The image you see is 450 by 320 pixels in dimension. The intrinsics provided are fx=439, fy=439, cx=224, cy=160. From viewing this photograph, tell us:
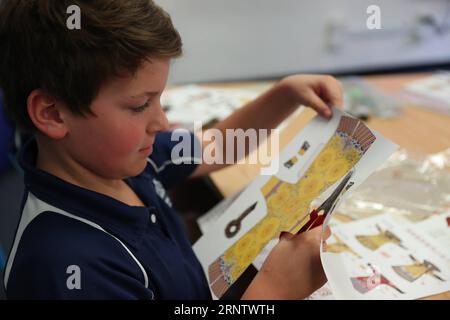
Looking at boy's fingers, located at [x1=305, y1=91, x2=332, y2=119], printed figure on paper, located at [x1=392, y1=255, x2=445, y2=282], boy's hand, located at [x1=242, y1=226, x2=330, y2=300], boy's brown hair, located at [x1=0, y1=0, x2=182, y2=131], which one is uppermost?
boy's brown hair, located at [x1=0, y1=0, x2=182, y2=131]

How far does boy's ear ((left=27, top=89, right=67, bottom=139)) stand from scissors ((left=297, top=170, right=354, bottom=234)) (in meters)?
0.34

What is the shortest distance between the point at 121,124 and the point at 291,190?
0.96 feet

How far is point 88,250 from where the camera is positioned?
563 millimetres

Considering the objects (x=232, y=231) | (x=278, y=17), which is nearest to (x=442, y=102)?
(x=232, y=231)

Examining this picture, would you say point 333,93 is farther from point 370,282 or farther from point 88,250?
point 88,250

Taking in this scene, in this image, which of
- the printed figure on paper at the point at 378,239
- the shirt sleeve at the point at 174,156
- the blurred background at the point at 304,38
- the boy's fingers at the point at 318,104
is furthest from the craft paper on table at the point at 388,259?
the blurred background at the point at 304,38

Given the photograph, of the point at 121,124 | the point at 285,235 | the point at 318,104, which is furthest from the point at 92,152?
the point at 318,104

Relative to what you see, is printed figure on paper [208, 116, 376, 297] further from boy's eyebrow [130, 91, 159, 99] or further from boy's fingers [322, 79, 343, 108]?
boy's eyebrow [130, 91, 159, 99]

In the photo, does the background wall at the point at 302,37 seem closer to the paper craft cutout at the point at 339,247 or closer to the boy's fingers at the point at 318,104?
the boy's fingers at the point at 318,104

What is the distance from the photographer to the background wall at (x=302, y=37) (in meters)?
2.17

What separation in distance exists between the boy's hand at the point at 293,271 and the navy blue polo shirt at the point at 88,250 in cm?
14

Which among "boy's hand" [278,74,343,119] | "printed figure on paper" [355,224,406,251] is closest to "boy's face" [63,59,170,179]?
"boy's hand" [278,74,343,119]

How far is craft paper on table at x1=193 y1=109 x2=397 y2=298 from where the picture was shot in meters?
0.60
